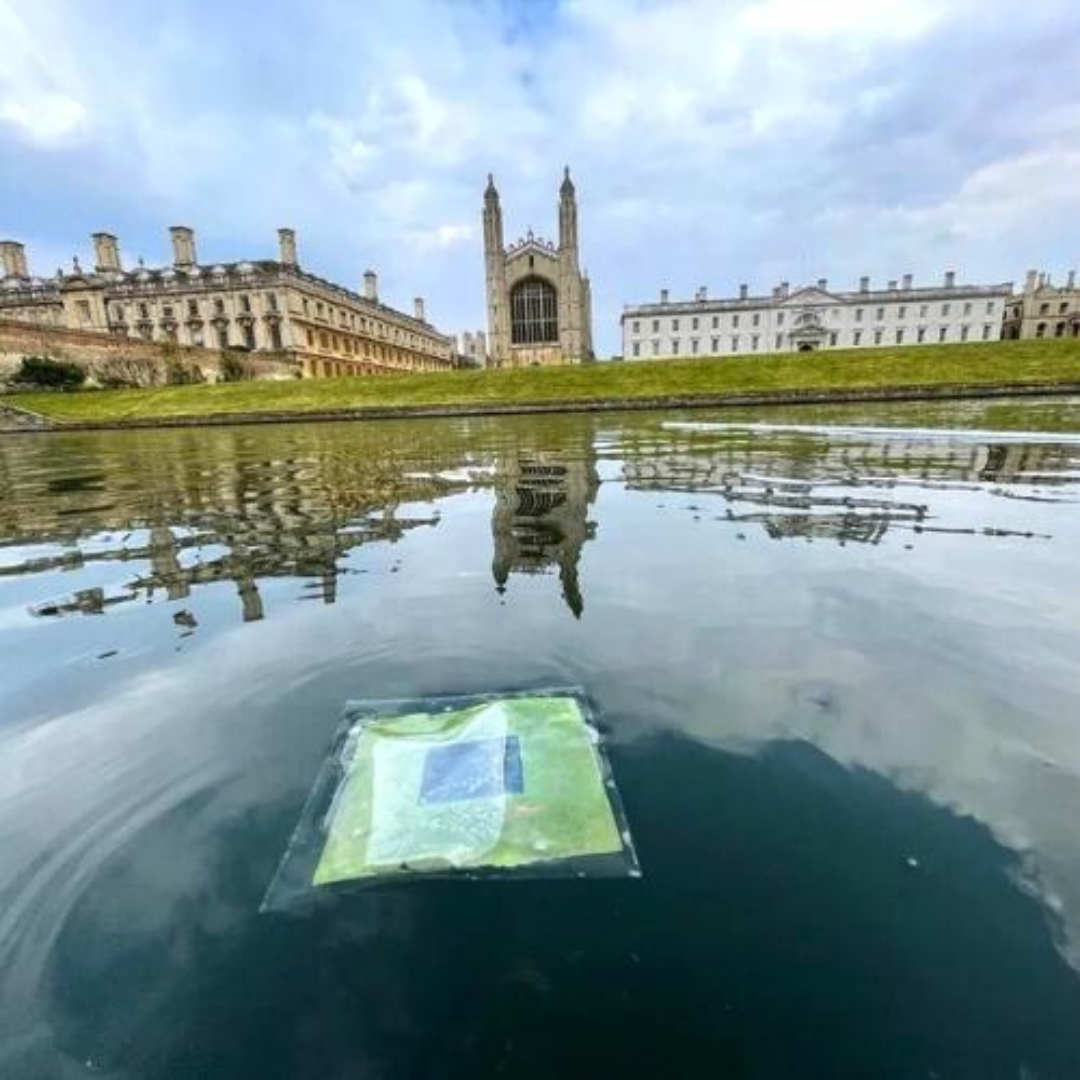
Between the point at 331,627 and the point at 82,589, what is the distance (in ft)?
7.90

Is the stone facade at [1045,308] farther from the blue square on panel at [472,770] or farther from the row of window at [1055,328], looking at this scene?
the blue square on panel at [472,770]

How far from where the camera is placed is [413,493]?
29.2ft

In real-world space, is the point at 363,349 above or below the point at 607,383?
above

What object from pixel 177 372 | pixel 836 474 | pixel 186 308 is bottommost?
pixel 836 474

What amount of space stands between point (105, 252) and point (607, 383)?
61.0 m

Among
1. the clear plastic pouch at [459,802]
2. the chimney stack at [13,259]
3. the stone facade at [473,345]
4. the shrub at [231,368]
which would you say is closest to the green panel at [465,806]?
the clear plastic pouch at [459,802]

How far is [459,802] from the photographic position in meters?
2.26

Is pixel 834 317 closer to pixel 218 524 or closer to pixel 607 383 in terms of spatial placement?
pixel 607 383

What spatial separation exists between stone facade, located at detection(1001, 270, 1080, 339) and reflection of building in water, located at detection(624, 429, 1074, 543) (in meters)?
105

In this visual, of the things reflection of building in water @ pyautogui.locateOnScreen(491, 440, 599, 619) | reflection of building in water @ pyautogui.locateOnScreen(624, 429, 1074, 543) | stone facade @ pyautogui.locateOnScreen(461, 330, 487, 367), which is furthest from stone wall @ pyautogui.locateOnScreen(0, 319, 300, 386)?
stone facade @ pyautogui.locateOnScreen(461, 330, 487, 367)

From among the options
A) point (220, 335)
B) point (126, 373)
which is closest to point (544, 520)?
point (126, 373)

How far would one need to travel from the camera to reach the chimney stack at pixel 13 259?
6806 cm

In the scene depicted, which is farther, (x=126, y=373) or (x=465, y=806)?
(x=126, y=373)

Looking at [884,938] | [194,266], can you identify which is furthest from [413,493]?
[194,266]
